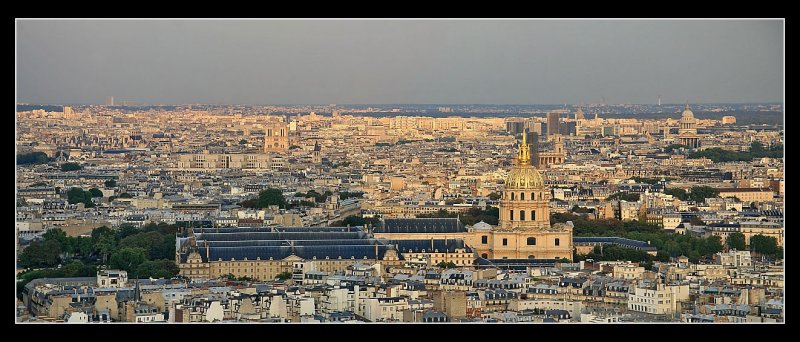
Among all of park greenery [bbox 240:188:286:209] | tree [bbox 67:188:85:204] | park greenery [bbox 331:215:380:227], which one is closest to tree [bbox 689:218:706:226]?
park greenery [bbox 331:215:380:227]

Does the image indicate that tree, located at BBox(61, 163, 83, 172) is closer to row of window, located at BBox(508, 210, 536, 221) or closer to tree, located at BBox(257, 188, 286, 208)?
tree, located at BBox(257, 188, 286, 208)

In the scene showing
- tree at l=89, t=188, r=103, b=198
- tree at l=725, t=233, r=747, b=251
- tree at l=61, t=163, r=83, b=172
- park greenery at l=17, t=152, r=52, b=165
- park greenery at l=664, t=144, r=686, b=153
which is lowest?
tree at l=725, t=233, r=747, b=251

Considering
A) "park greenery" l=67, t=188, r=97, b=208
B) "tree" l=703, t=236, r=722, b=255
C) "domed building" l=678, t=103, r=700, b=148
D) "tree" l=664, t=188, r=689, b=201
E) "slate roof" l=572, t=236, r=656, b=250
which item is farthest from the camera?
"domed building" l=678, t=103, r=700, b=148

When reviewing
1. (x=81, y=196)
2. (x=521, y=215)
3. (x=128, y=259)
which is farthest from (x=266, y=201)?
(x=128, y=259)

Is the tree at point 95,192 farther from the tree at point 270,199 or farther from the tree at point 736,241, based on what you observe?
the tree at point 736,241

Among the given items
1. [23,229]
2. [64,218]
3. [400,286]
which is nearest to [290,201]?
[64,218]

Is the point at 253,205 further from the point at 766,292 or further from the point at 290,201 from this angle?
the point at 766,292

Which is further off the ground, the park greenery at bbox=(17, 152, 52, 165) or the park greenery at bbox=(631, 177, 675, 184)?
the park greenery at bbox=(17, 152, 52, 165)
